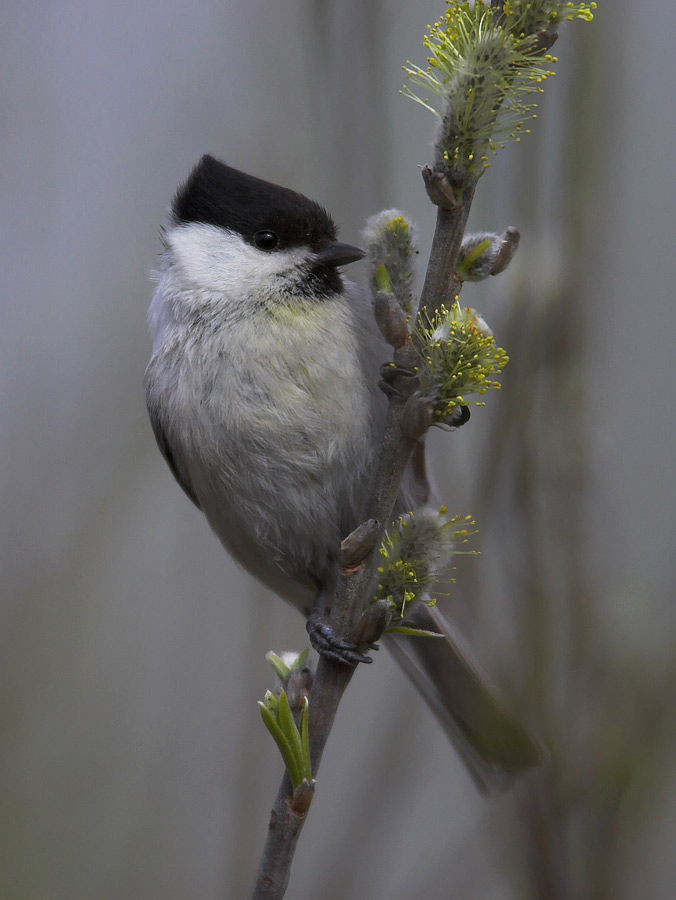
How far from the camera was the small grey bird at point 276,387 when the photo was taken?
69.9 inches

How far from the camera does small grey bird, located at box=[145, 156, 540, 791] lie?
69.9 inches

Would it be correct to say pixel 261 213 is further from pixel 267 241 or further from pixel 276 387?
pixel 276 387

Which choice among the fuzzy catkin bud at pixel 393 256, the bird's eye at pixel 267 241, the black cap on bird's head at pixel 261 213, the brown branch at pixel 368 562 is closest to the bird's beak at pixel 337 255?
the black cap on bird's head at pixel 261 213

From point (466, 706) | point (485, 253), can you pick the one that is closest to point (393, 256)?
point (485, 253)

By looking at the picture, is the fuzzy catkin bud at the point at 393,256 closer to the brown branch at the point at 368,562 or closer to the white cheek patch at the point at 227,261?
the brown branch at the point at 368,562

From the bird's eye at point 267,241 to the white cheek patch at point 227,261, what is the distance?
0.01m

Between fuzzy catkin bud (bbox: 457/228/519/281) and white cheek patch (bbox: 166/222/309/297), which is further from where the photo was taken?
white cheek patch (bbox: 166/222/309/297)

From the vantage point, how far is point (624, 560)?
173cm

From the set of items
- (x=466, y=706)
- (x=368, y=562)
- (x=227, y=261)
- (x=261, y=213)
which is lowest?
(x=466, y=706)

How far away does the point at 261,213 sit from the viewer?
1974mm

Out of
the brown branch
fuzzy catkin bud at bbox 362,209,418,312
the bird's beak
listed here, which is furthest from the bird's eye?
the brown branch

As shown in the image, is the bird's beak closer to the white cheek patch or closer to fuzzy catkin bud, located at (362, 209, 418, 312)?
the white cheek patch

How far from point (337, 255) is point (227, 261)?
272mm

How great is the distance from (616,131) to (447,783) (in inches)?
100
